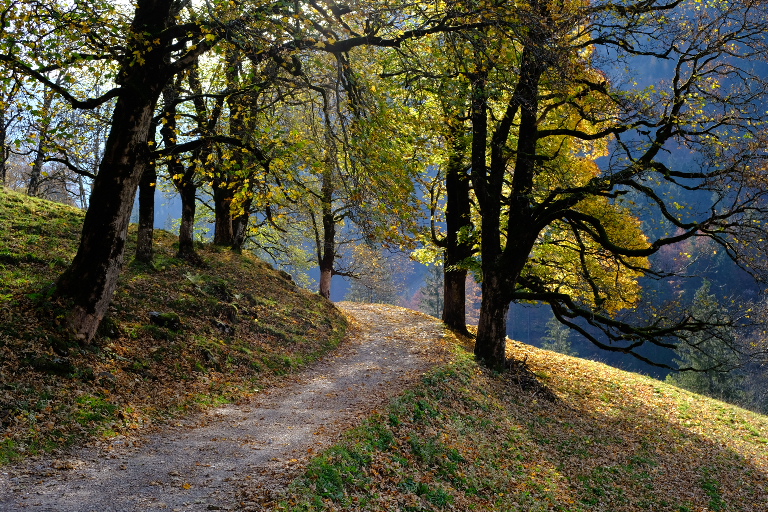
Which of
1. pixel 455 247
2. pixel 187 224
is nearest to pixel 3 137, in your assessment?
pixel 187 224

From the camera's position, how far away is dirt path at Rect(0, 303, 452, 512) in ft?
17.7

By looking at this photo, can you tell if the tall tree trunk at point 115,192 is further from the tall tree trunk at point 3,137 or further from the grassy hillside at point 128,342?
the tall tree trunk at point 3,137

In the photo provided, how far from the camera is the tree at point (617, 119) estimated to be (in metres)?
9.12

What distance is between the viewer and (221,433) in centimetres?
801

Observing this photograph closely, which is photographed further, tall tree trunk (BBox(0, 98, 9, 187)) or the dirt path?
tall tree trunk (BBox(0, 98, 9, 187))

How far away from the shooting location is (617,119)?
1223 centimetres

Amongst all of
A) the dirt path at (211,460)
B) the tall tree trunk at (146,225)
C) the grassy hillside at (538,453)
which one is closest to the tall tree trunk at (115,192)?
the dirt path at (211,460)

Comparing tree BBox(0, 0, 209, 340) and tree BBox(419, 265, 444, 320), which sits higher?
tree BBox(0, 0, 209, 340)

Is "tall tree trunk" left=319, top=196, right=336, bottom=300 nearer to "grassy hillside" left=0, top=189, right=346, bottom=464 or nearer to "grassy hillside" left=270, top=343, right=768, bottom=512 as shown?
"grassy hillside" left=0, top=189, right=346, bottom=464

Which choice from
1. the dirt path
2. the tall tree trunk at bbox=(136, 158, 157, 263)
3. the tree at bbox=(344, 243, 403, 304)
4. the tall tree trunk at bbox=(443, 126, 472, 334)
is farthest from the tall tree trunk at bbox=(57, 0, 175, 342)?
the tall tree trunk at bbox=(443, 126, 472, 334)

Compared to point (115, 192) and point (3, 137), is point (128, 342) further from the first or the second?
point (3, 137)

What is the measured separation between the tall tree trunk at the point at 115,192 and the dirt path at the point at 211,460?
297cm

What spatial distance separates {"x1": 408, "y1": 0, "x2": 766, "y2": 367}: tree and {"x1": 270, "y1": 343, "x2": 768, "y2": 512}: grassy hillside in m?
2.51

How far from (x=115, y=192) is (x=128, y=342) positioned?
3081mm
